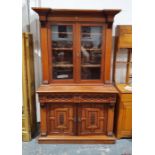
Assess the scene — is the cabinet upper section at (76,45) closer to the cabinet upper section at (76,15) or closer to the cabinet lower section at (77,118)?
the cabinet upper section at (76,15)

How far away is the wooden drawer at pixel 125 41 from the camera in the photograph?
2564 mm

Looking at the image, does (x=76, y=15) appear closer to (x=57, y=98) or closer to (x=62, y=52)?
(x=62, y=52)

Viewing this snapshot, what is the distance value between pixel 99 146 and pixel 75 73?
3.43 feet

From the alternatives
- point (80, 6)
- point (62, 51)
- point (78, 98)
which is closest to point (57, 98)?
point (78, 98)

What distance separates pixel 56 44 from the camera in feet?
8.20

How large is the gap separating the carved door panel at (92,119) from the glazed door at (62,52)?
17.9 inches

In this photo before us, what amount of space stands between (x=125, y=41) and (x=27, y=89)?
150 cm

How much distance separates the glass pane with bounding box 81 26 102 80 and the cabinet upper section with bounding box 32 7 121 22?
0.12 meters

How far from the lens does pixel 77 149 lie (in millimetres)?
2426

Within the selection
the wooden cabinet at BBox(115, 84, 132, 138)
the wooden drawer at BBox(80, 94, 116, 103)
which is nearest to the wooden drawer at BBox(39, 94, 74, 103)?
the wooden drawer at BBox(80, 94, 116, 103)

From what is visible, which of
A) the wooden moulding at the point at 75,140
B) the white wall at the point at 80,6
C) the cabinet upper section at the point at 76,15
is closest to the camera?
the cabinet upper section at the point at 76,15

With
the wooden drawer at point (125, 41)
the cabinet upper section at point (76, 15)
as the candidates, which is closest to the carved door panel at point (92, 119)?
the wooden drawer at point (125, 41)
